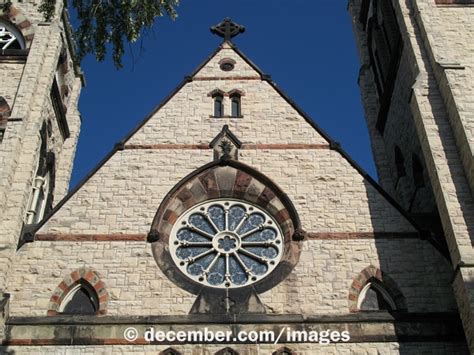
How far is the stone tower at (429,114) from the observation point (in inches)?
458

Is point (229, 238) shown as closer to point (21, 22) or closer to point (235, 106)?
point (235, 106)

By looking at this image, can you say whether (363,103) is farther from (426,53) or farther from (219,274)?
(219,274)

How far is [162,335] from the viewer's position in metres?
11.3

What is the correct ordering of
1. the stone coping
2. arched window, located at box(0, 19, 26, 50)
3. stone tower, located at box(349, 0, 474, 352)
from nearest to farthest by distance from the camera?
the stone coping → stone tower, located at box(349, 0, 474, 352) → arched window, located at box(0, 19, 26, 50)

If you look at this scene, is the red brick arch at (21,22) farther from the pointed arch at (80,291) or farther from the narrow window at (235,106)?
the pointed arch at (80,291)

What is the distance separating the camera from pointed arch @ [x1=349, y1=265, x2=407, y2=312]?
11.9 metres

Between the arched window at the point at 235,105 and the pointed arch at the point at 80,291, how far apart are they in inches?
220

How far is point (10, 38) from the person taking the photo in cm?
1845

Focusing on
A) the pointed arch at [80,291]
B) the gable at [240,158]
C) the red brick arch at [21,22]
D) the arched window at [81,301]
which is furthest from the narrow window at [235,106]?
the red brick arch at [21,22]

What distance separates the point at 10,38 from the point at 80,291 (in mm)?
9511

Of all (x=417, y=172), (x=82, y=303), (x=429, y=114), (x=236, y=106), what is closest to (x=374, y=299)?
(x=429, y=114)

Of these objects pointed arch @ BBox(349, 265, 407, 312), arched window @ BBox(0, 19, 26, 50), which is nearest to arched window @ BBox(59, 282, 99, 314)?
pointed arch @ BBox(349, 265, 407, 312)

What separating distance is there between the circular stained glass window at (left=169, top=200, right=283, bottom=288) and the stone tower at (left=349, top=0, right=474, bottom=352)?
3480 millimetres

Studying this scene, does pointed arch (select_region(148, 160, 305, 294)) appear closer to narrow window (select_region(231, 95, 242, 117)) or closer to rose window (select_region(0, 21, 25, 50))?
narrow window (select_region(231, 95, 242, 117))
